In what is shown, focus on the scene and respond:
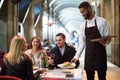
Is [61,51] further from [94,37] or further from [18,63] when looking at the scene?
[18,63]

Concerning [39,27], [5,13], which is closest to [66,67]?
[5,13]

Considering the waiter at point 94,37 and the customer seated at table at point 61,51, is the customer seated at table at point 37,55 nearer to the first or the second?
the customer seated at table at point 61,51

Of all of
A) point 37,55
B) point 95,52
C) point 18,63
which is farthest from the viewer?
point 37,55

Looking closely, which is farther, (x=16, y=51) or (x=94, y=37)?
(x=94, y=37)

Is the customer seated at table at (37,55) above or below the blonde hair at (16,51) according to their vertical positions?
below

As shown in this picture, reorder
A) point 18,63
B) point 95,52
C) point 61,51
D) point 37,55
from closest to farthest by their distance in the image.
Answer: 1. point 18,63
2. point 95,52
3. point 37,55
4. point 61,51

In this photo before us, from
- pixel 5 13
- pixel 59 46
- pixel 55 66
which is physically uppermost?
pixel 5 13

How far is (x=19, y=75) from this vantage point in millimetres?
3086

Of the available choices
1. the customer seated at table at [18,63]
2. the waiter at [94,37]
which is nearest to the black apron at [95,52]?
the waiter at [94,37]

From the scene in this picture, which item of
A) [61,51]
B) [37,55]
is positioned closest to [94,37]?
[61,51]

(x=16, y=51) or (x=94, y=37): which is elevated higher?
(x=94, y=37)

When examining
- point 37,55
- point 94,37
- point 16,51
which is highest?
point 94,37

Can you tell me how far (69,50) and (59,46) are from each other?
18 centimetres

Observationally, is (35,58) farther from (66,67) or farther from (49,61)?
(66,67)
